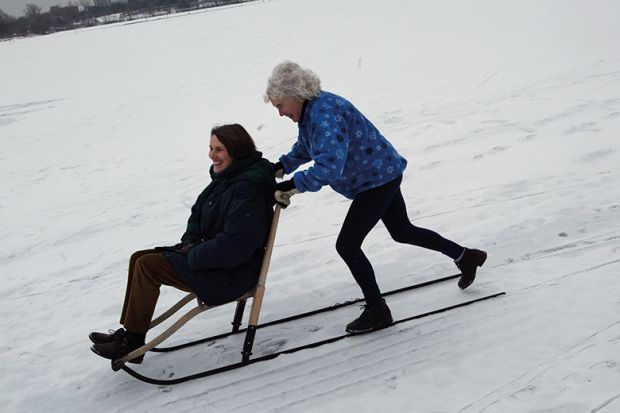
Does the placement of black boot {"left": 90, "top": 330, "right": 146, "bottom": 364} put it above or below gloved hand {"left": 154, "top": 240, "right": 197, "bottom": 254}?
below

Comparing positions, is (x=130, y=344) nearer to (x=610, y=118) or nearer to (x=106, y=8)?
(x=610, y=118)

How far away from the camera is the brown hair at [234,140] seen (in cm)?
353

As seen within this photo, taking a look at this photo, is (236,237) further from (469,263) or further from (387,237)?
(387,237)

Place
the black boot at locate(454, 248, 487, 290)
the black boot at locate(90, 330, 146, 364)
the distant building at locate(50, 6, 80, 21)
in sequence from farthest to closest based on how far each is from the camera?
the distant building at locate(50, 6, 80, 21) → the black boot at locate(454, 248, 487, 290) → the black boot at locate(90, 330, 146, 364)

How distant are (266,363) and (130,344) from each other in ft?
2.64

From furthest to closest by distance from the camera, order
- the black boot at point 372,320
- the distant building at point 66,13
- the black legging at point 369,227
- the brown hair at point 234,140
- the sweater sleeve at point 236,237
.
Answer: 1. the distant building at point 66,13
2. the black boot at point 372,320
3. the black legging at point 369,227
4. the brown hair at point 234,140
5. the sweater sleeve at point 236,237

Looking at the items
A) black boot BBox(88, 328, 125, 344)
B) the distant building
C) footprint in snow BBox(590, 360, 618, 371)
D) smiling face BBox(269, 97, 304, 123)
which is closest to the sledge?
black boot BBox(88, 328, 125, 344)

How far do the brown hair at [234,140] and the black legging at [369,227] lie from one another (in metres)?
0.73

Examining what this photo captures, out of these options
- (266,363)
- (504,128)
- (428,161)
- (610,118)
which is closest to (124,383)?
(266,363)

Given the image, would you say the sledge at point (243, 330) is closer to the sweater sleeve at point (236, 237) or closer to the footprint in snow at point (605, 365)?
the sweater sleeve at point (236, 237)

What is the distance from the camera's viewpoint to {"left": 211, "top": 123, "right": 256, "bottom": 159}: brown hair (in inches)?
139

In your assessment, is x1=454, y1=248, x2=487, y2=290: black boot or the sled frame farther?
x1=454, y1=248, x2=487, y2=290: black boot

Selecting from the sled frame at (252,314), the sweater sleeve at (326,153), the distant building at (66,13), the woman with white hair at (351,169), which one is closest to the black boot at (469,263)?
the woman with white hair at (351,169)

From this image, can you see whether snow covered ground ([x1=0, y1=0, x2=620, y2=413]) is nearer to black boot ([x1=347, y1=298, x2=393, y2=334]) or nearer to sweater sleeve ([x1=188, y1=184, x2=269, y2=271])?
black boot ([x1=347, y1=298, x2=393, y2=334])
